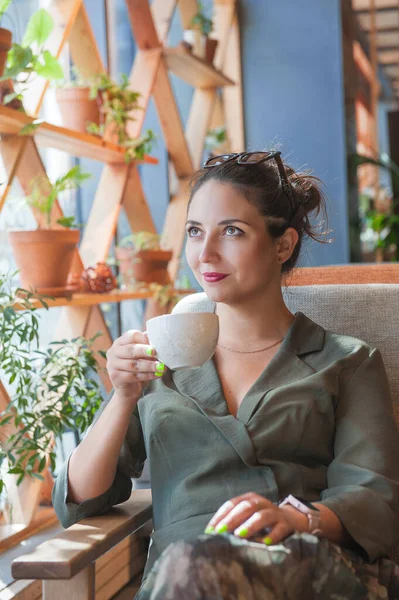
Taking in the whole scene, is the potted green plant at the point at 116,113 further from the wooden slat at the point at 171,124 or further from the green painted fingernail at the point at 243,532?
the green painted fingernail at the point at 243,532

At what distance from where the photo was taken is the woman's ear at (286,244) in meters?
1.61

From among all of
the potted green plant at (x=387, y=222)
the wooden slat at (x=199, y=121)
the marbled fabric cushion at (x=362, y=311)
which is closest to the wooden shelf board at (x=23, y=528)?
the marbled fabric cushion at (x=362, y=311)

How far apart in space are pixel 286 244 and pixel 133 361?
1.53 ft

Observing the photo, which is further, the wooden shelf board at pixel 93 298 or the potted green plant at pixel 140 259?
the potted green plant at pixel 140 259

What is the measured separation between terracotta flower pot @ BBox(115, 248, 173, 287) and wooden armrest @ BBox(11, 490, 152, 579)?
1.68 meters

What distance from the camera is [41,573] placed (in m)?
1.20

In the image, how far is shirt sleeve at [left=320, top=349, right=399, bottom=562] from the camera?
4.35 ft

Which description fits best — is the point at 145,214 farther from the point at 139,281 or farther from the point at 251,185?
the point at 251,185

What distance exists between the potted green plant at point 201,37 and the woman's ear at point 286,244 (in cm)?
246

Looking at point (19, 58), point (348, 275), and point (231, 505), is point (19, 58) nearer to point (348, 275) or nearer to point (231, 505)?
point (348, 275)

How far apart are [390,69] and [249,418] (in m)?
9.13

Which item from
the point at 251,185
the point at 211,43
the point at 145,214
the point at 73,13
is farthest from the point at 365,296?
the point at 211,43

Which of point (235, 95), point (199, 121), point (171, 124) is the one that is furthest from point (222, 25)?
point (171, 124)

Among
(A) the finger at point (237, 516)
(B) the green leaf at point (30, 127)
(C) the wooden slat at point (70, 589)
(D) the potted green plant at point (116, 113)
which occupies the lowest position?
(C) the wooden slat at point (70, 589)
